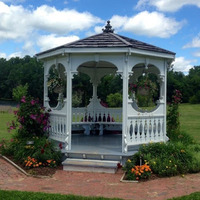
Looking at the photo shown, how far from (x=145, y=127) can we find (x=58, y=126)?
263 centimetres

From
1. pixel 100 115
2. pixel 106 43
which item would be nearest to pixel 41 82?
pixel 100 115

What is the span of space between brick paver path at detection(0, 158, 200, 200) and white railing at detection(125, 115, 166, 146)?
130 centimetres

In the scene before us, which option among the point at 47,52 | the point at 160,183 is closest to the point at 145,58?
the point at 47,52

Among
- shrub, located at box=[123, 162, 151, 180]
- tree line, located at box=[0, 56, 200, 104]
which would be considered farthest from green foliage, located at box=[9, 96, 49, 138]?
Result: tree line, located at box=[0, 56, 200, 104]

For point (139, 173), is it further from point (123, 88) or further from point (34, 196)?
point (34, 196)

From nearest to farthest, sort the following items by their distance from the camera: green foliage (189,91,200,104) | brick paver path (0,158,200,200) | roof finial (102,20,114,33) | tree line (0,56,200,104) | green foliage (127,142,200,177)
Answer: brick paver path (0,158,200,200)
green foliage (127,142,200,177)
roof finial (102,20,114,33)
tree line (0,56,200,104)
green foliage (189,91,200,104)

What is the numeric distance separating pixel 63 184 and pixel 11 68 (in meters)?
71.0

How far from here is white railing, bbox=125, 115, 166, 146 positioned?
25.1 feet

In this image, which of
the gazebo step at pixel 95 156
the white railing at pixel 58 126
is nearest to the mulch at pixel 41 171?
the gazebo step at pixel 95 156

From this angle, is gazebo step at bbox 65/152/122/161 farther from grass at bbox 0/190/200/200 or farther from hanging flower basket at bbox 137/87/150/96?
hanging flower basket at bbox 137/87/150/96

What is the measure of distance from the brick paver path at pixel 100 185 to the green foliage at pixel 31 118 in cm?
192

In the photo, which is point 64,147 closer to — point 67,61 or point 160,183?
point 67,61

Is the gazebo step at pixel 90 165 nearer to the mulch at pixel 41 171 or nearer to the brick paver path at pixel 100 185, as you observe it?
the brick paver path at pixel 100 185

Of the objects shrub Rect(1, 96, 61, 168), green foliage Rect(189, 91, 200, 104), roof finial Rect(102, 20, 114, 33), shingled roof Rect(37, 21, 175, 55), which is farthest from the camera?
green foliage Rect(189, 91, 200, 104)
